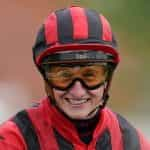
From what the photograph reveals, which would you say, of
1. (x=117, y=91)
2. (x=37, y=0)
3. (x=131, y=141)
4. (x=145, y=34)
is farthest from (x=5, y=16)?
(x=131, y=141)

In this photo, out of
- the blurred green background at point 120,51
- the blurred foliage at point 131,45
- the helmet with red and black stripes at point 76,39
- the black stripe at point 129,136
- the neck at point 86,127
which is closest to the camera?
the helmet with red and black stripes at point 76,39

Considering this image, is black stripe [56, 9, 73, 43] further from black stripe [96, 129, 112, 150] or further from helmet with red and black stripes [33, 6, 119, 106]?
black stripe [96, 129, 112, 150]

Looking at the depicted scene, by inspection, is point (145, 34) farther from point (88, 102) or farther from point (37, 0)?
point (88, 102)

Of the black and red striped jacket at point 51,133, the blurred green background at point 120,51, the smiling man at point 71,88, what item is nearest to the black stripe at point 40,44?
the smiling man at point 71,88

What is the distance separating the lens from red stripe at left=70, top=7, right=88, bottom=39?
319 cm

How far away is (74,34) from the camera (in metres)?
3.19

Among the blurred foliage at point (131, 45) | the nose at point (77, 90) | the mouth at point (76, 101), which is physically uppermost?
the nose at point (77, 90)

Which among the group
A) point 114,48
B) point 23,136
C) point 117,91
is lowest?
point 117,91

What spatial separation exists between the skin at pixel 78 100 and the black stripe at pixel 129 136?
8.0 inches

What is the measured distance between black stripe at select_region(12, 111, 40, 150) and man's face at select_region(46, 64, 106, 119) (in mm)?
136

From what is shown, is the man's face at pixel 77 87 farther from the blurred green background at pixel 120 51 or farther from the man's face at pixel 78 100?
the blurred green background at pixel 120 51

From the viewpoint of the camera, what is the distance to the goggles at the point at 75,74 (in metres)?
3.20

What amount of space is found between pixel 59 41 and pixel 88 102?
0.25 m

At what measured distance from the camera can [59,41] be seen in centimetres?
319
